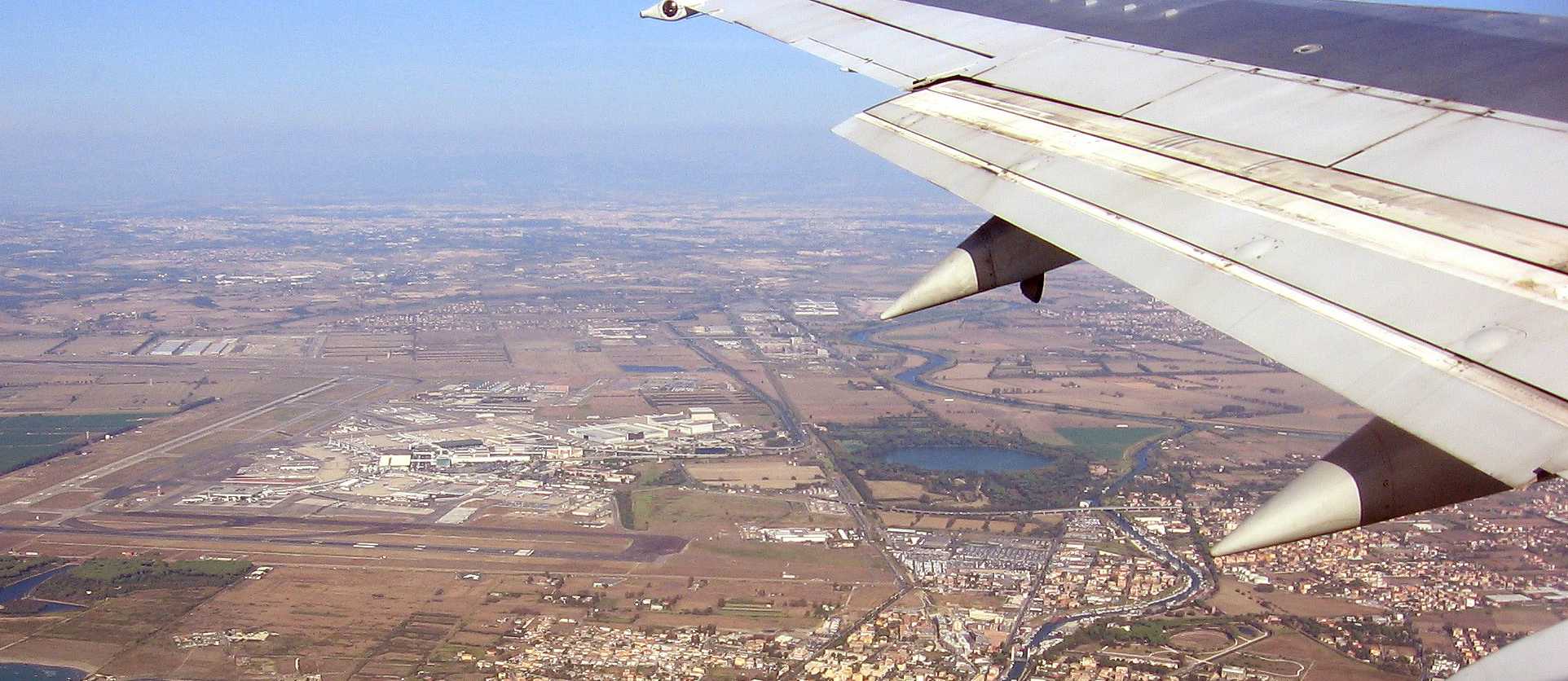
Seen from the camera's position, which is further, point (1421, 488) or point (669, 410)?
point (669, 410)

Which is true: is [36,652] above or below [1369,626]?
above

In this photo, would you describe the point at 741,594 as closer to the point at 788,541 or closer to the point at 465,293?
the point at 788,541

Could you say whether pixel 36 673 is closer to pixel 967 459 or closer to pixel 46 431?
pixel 46 431

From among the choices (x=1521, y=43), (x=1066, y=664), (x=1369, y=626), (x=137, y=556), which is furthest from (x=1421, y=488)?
(x=137, y=556)

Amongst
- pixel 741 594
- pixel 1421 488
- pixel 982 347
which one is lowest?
pixel 982 347

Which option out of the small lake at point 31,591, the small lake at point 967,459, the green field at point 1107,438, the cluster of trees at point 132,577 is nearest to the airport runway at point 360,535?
the cluster of trees at point 132,577

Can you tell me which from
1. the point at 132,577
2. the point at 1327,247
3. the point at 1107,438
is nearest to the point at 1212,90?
the point at 1327,247
